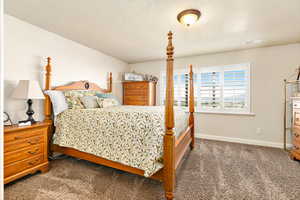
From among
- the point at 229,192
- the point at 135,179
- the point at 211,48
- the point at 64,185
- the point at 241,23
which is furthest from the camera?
the point at 211,48

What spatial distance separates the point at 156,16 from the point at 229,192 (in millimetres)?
2581

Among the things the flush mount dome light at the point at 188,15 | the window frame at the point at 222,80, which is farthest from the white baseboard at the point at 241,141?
the flush mount dome light at the point at 188,15

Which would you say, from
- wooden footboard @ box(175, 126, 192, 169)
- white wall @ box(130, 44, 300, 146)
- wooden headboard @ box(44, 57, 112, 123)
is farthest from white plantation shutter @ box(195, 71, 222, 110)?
wooden headboard @ box(44, 57, 112, 123)

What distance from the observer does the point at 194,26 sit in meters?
2.38

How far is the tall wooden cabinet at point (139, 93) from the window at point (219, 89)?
78cm

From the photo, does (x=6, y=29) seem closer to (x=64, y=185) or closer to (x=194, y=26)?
(x=64, y=185)

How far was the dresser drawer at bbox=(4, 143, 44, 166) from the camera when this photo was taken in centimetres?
171

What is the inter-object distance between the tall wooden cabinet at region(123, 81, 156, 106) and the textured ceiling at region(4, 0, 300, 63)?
48.3 inches

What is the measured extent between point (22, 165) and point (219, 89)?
427 centimetres

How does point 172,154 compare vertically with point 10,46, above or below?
below

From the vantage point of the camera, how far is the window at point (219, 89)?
3.55 m

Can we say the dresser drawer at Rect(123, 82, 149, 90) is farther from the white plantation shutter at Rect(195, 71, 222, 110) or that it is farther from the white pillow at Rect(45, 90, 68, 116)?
the white pillow at Rect(45, 90, 68, 116)

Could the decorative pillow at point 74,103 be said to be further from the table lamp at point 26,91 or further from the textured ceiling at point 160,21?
the textured ceiling at point 160,21

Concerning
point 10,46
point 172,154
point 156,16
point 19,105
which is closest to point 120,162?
point 172,154
